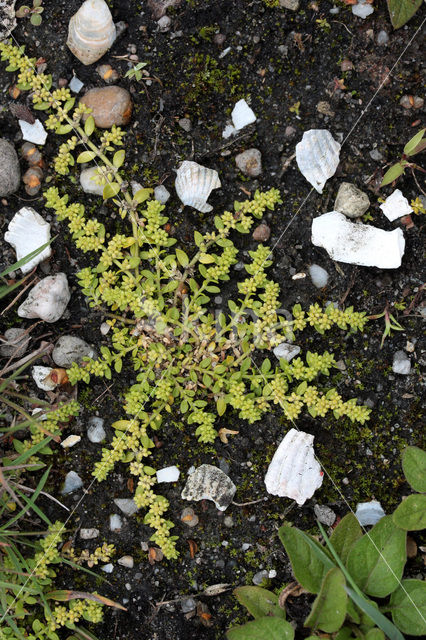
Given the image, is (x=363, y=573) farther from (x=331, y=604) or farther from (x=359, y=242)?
(x=359, y=242)

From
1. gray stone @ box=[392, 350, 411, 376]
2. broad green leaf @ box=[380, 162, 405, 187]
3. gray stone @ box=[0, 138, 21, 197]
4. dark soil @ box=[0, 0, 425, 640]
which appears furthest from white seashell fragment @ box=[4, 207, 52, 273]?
gray stone @ box=[392, 350, 411, 376]

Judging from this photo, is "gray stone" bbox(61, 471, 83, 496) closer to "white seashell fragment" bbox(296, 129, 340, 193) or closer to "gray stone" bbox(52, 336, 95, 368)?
"gray stone" bbox(52, 336, 95, 368)

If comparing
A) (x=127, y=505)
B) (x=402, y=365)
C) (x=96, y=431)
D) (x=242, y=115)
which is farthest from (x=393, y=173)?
(x=127, y=505)

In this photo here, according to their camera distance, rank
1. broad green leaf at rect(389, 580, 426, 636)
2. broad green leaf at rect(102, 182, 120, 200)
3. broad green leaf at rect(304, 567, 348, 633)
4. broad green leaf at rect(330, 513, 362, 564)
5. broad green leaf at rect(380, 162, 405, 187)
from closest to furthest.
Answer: broad green leaf at rect(304, 567, 348, 633), broad green leaf at rect(389, 580, 426, 636), broad green leaf at rect(330, 513, 362, 564), broad green leaf at rect(380, 162, 405, 187), broad green leaf at rect(102, 182, 120, 200)

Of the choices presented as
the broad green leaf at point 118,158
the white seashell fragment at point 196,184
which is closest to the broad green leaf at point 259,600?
the white seashell fragment at point 196,184

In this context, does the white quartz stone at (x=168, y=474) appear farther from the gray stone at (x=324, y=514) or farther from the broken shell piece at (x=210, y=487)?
the gray stone at (x=324, y=514)

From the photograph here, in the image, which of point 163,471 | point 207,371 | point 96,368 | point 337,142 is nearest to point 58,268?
point 96,368

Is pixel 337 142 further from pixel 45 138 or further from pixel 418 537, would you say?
pixel 418 537
